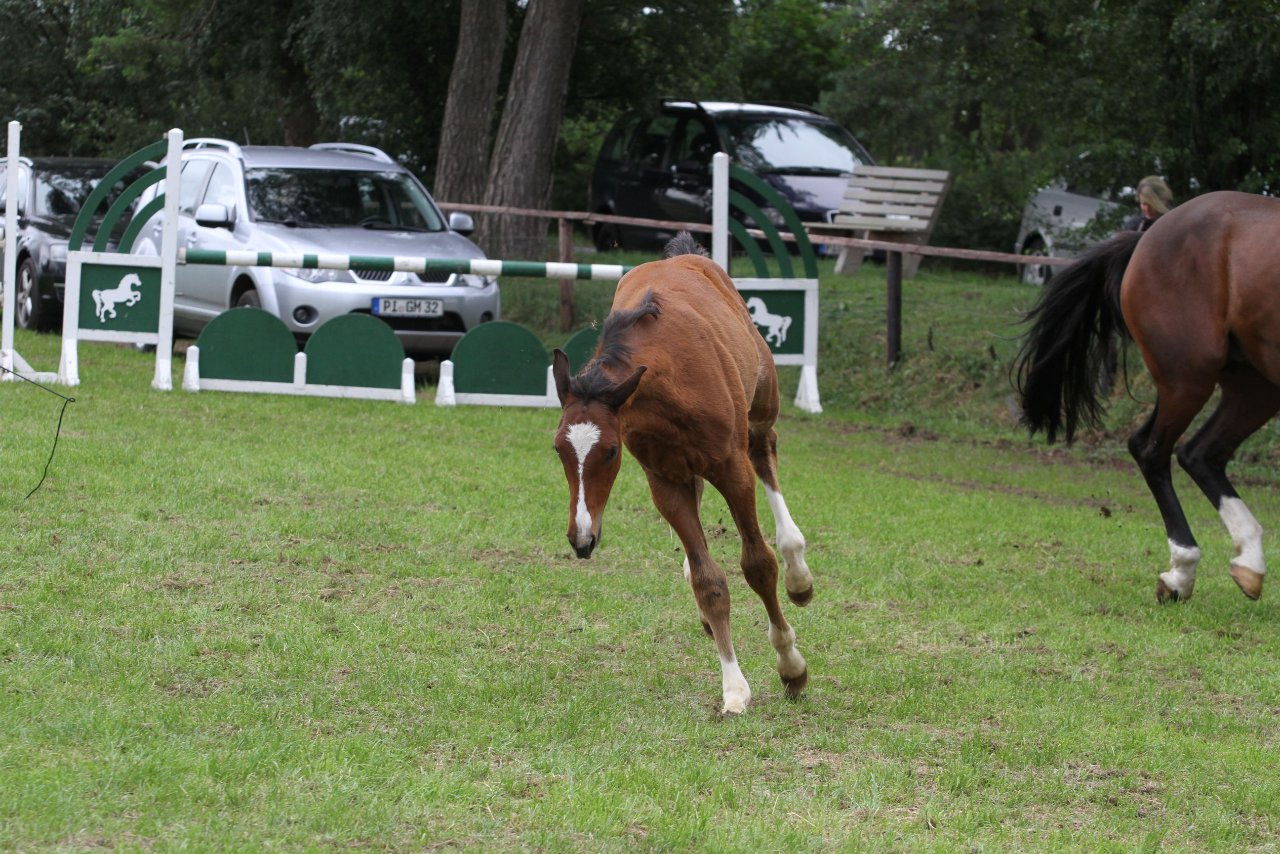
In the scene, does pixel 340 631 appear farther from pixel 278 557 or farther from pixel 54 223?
pixel 54 223

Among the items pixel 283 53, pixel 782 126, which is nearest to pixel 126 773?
pixel 782 126

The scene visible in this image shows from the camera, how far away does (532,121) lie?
19.2 m

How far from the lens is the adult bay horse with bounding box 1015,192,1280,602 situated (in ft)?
24.5

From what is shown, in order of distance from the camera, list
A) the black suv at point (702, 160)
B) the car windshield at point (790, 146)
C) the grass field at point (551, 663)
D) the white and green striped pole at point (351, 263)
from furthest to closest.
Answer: the car windshield at point (790, 146)
the black suv at point (702, 160)
the white and green striped pole at point (351, 263)
the grass field at point (551, 663)

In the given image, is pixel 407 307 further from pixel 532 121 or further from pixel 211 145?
pixel 532 121

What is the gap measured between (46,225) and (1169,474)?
1248cm

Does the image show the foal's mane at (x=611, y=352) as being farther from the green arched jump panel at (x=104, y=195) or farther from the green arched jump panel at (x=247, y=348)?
the green arched jump panel at (x=104, y=195)

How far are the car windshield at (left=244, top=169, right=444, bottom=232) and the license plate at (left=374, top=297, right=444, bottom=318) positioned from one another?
125 centimetres

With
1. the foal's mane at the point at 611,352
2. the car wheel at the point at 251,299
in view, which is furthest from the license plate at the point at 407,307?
the foal's mane at the point at 611,352

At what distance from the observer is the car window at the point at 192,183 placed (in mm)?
14602

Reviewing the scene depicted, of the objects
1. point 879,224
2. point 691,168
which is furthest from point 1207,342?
point 691,168

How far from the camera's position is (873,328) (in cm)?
1510

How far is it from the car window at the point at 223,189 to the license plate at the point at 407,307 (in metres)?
1.94

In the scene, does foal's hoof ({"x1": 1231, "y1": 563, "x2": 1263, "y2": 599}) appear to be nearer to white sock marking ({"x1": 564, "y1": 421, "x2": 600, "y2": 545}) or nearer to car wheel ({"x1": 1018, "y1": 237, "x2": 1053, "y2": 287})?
white sock marking ({"x1": 564, "y1": 421, "x2": 600, "y2": 545})
